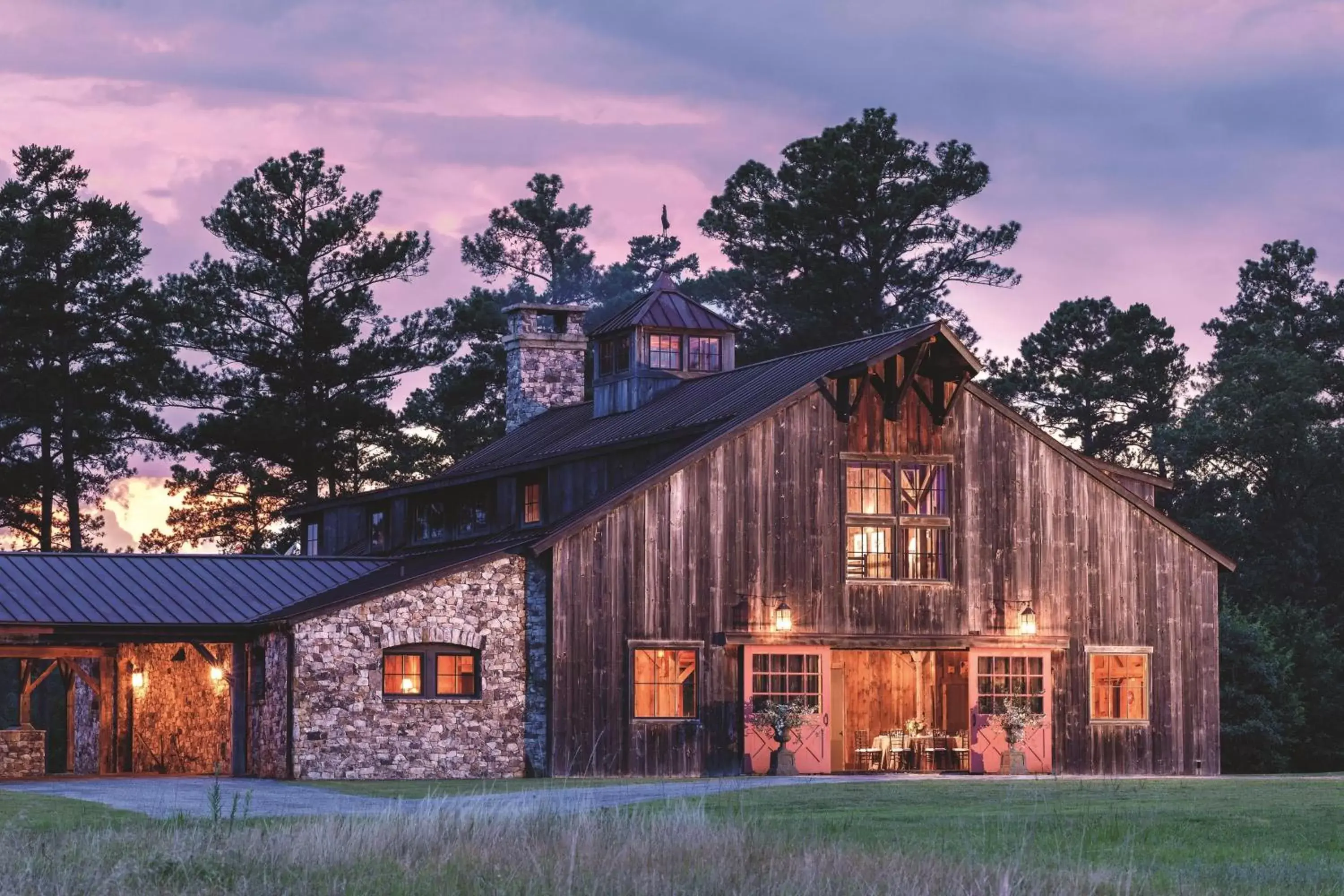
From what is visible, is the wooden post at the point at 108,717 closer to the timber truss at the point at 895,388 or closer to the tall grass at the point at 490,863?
the timber truss at the point at 895,388

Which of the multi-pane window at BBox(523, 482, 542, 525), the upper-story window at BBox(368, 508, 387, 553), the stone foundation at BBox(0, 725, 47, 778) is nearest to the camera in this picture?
the stone foundation at BBox(0, 725, 47, 778)

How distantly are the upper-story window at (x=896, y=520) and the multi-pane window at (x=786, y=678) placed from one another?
1.53 m

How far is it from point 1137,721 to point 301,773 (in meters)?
13.5

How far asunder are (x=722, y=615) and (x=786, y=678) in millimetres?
1441

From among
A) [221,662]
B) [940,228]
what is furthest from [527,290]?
[221,662]

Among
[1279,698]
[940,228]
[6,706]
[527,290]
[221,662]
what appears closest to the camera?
[221,662]

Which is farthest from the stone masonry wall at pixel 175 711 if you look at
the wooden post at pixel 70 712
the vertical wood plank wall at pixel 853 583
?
the vertical wood plank wall at pixel 853 583

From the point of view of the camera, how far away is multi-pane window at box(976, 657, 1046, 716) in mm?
34344

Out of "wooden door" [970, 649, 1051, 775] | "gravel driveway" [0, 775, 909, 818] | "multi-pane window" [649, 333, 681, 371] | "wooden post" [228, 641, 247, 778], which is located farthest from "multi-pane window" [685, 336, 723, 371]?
"wooden post" [228, 641, 247, 778]

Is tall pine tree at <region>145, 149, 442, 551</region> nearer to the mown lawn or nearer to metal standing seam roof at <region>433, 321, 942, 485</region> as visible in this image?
metal standing seam roof at <region>433, 321, 942, 485</region>

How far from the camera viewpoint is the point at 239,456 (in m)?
56.8

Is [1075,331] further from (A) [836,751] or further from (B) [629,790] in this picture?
(B) [629,790]

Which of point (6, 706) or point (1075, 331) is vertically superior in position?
point (1075, 331)

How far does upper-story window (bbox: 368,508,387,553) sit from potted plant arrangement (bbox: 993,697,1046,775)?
46.1ft
